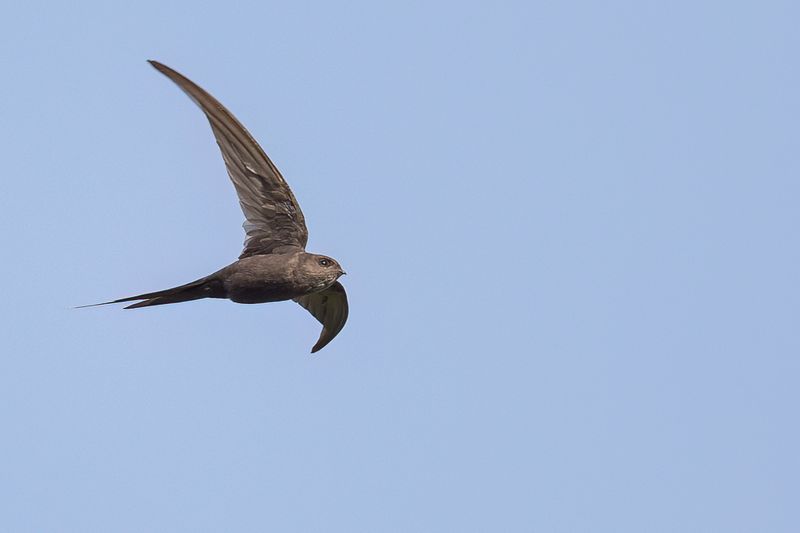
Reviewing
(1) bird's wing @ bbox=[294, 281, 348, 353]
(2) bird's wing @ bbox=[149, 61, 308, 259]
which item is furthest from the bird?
(1) bird's wing @ bbox=[294, 281, 348, 353]

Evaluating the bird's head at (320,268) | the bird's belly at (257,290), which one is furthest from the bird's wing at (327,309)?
the bird's belly at (257,290)

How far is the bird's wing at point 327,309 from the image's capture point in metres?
18.7

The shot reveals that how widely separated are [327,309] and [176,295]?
247cm

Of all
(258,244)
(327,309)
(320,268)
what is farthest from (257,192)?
(327,309)

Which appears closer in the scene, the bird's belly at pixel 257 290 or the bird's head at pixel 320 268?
the bird's belly at pixel 257 290

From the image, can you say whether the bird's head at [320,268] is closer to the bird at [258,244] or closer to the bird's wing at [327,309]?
the bird at [258,244]

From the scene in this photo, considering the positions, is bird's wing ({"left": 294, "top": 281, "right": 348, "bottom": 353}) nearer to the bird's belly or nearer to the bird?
the bird

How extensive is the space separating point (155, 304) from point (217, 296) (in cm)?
64

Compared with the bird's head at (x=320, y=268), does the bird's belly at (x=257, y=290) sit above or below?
below

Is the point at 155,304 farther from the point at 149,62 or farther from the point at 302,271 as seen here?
the point at 149,62

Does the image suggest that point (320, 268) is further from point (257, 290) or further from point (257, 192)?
point (257, 192)

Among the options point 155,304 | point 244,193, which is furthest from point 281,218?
point 155,304

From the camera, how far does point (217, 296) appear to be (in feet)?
55.9

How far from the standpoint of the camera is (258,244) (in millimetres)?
17203
